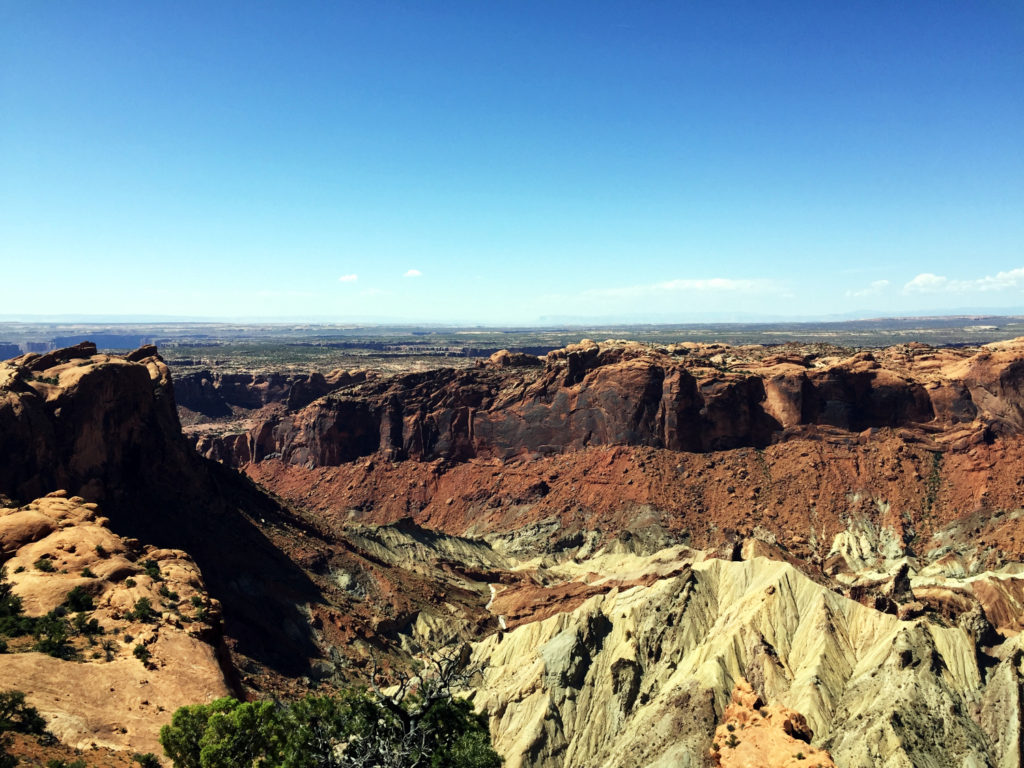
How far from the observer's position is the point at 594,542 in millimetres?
96688

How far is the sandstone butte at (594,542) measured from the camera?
40.9 meters

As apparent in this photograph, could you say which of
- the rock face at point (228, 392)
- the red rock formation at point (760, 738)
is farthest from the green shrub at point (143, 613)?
the rock face at point (228, 392)

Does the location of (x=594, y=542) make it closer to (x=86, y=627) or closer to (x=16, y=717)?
(x=86, y=627)

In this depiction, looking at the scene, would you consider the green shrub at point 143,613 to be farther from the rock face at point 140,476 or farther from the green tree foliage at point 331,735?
the rock face at point 140,476

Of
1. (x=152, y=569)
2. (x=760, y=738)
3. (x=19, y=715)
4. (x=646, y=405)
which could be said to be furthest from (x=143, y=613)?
(x=646, y=405)

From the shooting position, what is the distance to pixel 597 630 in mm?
52594

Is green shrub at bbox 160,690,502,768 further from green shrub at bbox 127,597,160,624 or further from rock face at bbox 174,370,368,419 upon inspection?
rock face at bbox 174,370,368,419

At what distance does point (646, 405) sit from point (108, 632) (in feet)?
270

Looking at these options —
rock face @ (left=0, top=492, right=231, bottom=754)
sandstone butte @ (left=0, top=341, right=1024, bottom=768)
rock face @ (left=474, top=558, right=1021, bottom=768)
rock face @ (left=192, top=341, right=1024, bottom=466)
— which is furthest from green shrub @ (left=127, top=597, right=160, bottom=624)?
rock face @ (left=192, top=341, right=1024, bottom=466)

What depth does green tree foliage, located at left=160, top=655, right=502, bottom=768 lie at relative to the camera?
24812mm

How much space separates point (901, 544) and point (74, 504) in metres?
88.4

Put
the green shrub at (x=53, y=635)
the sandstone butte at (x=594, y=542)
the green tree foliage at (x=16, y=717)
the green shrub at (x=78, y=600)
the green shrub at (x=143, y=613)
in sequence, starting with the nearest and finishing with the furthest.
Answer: the green tree foliage at (x=16, y=717)
the green shrub at (x=53, y=635)
the green shrub at (x=143, y=613)
the green shrub at (x=78, y=600)
the sandstone butte at (x=594, y=542)

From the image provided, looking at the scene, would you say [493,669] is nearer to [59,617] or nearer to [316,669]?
[316,669]

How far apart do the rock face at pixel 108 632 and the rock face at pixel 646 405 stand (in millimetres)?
71480
